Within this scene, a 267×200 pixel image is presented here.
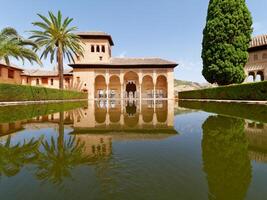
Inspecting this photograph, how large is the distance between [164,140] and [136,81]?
3877 cm

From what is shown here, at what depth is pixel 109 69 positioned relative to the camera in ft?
133

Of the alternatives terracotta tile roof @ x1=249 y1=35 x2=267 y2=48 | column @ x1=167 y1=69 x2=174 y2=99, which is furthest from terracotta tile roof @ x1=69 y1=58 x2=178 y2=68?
terracotta tile roof @ x1=249 y1=35 x2=267 y2=48

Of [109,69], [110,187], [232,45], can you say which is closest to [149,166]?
[110,187]

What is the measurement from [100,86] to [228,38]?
2691 cm

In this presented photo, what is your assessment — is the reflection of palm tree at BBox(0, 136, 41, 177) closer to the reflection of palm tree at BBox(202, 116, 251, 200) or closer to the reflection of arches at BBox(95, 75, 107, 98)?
the reflection of palm tree at BBox(202, 116, 251, 200)

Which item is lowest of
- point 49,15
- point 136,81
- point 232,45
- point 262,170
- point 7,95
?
point 262,170

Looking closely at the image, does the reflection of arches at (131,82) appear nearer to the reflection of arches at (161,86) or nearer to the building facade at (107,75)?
the building facade at (107,75)

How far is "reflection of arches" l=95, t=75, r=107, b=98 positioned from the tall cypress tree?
23823 mm

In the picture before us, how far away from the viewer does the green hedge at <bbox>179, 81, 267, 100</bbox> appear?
16828mm

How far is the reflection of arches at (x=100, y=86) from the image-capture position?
44125 millimetres

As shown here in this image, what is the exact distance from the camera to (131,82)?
4525 centimetres

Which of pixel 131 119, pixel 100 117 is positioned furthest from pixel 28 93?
pixel 131 119

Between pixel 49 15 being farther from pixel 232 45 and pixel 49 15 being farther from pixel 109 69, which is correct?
pixel 232 45

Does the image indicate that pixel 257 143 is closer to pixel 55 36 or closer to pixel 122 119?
pixel 122 119
